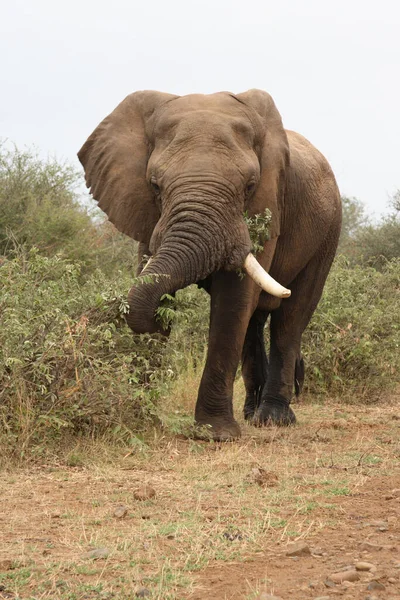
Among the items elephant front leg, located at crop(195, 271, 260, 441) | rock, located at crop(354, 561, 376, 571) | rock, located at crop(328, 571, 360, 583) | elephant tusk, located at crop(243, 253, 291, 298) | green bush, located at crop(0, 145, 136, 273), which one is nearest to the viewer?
rock, located at crop(328, 571, 360, 583)

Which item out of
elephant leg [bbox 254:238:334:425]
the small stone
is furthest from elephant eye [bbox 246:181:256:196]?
the small stone

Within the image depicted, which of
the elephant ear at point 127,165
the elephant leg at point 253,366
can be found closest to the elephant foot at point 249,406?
the elephant leg at point 253,366

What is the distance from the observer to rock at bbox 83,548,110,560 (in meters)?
4.21

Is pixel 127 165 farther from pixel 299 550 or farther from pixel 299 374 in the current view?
pixel 299 550

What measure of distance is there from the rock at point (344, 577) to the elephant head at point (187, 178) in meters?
3.25

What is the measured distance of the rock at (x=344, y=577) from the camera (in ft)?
12.3

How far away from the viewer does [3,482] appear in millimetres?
5715

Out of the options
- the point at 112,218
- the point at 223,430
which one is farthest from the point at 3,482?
the point at 112,218

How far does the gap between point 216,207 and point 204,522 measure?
8.91ft

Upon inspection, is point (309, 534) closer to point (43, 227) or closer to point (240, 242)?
point (240, 242)

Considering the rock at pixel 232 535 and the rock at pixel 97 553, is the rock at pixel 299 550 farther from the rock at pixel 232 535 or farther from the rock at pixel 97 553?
the rock at pixel 97 553

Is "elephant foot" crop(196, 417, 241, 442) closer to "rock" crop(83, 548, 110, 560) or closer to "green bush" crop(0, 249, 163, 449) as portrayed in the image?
"green bush" crop(0, 249, 163, 449)

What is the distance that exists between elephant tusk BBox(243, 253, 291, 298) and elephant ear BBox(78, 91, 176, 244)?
840 millimetres

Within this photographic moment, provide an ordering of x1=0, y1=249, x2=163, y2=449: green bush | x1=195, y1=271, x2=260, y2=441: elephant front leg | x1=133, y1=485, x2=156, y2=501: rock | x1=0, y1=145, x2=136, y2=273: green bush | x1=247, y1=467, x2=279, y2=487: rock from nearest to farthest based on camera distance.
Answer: x1=133, y1=485, x2=156, y2=501: rock → x1=247, y1=467, x2=279, y2=487: rock → x1=0, y1=249, x2=163, y2=449: green bush → x1=195, y1=271, x2=260, y2=441: elephant front leg → x1=0, y1=145, x2=136, y2=273: green bush
